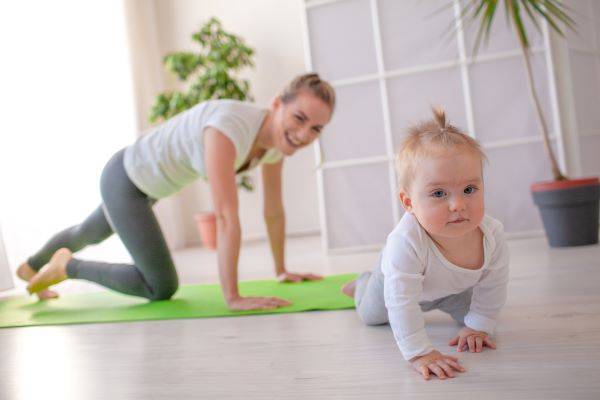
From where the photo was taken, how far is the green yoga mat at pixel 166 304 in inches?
74.2

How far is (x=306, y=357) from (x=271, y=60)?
160 inches

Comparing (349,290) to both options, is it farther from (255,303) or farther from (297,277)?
(297,277)

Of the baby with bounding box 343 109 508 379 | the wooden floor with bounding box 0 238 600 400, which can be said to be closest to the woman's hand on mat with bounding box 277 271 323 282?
the wooden floor with bounding box 0 238 600 400

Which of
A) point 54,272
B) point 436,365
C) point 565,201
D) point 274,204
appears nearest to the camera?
point 436,365

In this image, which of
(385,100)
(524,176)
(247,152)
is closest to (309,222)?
(385,100)

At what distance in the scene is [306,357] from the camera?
1285mm

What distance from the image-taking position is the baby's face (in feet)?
3.52

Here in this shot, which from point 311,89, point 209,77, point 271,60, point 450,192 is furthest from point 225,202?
point 271,60

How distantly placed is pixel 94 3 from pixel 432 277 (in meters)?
3.76

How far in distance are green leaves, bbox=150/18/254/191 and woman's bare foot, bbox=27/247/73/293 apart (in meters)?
2.23

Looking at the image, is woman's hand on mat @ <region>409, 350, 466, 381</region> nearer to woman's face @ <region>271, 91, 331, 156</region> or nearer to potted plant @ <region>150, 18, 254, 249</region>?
woman's face @ <region>271, 91, 331, 156</region>

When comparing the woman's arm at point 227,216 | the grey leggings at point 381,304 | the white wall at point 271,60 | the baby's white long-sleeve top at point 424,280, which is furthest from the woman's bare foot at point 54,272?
the white wall at point 271,60

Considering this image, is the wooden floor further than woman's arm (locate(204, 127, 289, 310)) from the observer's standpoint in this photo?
No

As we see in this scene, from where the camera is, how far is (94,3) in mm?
4121
